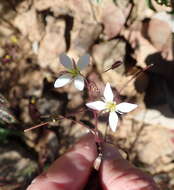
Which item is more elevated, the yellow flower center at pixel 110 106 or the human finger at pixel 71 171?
the yellow flower center at pixel 110 106

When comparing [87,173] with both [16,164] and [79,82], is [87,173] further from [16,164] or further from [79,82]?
[16,164]

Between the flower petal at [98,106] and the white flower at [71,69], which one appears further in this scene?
the white flower at [71,69]

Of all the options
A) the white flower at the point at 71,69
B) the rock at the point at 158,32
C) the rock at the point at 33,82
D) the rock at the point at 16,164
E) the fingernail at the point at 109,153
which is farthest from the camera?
the rock at the point at 33,82

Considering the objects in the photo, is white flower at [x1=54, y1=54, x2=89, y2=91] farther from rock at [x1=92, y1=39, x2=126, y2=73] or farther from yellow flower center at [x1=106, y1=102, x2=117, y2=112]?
rock at [x1=92, y1=39, x2=126, y2=73]

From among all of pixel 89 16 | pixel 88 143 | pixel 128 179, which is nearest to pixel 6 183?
pixel 88 143

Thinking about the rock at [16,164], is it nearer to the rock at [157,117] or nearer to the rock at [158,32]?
the rock at [157,117]

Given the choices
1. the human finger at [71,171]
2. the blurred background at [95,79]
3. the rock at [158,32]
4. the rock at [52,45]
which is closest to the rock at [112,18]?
the blurred background at [95,79]

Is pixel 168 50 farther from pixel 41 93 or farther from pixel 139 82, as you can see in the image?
pixel 41 93

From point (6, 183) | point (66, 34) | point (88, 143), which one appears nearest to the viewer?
point (88, 143)
